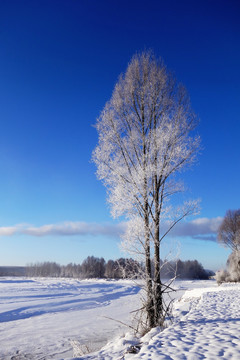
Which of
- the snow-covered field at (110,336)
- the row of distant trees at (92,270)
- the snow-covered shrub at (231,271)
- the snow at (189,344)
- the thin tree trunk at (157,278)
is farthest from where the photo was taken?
the row of distant trees at (92,270)

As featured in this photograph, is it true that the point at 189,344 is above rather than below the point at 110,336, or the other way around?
above

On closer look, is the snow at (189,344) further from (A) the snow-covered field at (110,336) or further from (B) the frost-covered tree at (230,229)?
(B) the frost-covered tree at (230,229)

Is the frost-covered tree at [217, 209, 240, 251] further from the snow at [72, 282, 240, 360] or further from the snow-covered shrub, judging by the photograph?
the snow at [72, 282, 240, 360]

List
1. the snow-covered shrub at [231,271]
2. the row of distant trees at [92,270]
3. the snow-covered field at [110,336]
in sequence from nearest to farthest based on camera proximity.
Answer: the snow-covered field at [110,336] → the snow-covered shrub at [231,271] → the row of distant trees at [92,270]

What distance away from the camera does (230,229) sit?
34.3 m

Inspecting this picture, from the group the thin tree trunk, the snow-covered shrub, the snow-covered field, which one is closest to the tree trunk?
the thin tree trunk

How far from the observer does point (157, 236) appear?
7172mm

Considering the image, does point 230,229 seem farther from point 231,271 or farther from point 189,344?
point 189,344

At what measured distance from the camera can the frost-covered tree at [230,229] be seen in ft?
109

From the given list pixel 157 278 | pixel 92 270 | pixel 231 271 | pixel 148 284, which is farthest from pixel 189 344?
pixel 92 270

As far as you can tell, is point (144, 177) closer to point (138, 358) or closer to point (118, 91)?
point (118, 91)

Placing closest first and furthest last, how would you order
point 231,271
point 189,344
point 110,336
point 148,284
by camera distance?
point 189,344, point 148,284, point 110,336, point 231,271

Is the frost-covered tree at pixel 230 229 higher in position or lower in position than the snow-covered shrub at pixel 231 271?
higher

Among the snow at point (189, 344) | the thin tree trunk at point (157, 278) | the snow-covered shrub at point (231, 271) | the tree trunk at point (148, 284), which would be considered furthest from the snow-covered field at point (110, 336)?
the snow-covered shrub at point (231, 271)
